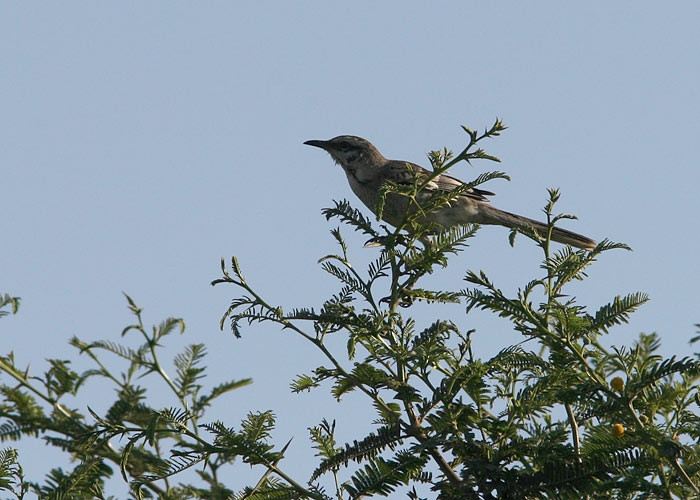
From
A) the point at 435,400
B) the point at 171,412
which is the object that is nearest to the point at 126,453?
the point at 171,412

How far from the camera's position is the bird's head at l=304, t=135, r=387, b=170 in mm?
8445

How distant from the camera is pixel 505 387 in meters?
3.37

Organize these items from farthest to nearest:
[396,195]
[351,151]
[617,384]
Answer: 1. [351,151]
2. [396,195]
3. [617,384]

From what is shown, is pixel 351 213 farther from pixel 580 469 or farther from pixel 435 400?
pixel 580 469

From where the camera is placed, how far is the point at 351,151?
8633 millimetres

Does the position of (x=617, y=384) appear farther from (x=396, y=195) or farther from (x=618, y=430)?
(x=396, y=195)

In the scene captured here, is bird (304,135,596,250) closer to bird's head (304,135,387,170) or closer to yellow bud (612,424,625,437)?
bird's head (304,135,387,170)

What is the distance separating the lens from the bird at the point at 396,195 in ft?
22.8

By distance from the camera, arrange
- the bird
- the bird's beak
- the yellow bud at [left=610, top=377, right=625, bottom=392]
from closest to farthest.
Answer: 1. the yellow bud at [left=610, top=377, right=625, bottom=392]
2. the bird
3. the bird's beak

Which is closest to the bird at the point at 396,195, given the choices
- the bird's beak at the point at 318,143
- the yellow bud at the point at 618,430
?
the bird's beak at the point at 318,143

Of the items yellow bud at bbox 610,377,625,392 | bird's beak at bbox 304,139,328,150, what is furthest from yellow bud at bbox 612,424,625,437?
bird's beak at bbox 304,139,328,150

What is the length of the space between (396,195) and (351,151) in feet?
5.92

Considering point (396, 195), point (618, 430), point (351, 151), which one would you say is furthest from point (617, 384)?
point (351, 151)

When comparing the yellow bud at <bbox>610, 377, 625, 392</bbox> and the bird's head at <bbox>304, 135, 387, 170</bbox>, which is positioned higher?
the bird's head at <bbox>304, 135, 387, 170</bbox>
